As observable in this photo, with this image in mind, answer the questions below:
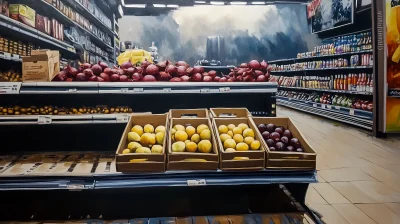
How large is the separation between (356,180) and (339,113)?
424 cm

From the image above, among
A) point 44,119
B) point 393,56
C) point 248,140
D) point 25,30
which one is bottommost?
point 248,140

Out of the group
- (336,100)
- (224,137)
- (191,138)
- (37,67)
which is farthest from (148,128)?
(336,100)

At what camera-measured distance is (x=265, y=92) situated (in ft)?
9.32

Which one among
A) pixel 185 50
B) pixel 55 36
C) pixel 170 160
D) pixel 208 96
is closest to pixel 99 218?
pixel 170 160

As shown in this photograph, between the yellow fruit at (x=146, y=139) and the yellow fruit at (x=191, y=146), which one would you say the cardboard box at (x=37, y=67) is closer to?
the yellow fruit at (x=146, y=139)

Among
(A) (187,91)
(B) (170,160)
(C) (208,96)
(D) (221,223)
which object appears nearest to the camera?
(B) (170,160)

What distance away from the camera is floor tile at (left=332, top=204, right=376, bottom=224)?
266cm

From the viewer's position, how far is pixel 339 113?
757cm

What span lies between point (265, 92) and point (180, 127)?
0.87 m

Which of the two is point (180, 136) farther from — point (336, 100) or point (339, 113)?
point (336, 100)

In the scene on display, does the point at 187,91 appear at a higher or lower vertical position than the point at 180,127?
higher

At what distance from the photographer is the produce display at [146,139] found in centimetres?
216

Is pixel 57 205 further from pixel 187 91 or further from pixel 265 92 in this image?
pixel 265 92

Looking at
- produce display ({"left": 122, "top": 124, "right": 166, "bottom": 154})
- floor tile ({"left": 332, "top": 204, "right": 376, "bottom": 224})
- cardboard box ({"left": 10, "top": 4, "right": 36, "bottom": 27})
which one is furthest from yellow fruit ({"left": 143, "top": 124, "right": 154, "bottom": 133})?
cardboard box ({"left": 10, "top": 4, "right": 36, "bottom": 27})
